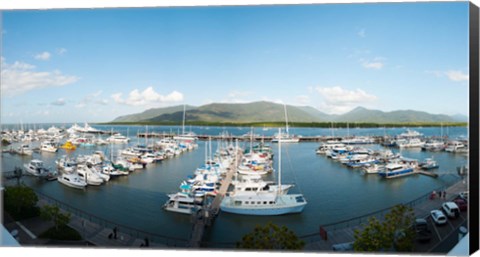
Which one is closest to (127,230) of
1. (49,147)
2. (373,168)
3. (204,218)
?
(204,218)

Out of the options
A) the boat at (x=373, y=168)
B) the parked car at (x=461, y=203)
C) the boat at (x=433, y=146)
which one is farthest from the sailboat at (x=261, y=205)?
the boat at (x=373, y=168)

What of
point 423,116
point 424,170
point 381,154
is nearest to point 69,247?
point 423,116

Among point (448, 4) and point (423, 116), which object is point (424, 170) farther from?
point (448, 4)

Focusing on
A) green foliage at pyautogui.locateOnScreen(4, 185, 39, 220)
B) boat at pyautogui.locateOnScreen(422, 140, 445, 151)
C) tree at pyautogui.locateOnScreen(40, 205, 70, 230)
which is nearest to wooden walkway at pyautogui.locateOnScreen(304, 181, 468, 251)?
boat at pyautogui.locateOnScreen(422, 140, 445, 151)

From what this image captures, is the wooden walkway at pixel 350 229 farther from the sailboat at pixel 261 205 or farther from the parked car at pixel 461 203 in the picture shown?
the sailboat at pixel 261 205

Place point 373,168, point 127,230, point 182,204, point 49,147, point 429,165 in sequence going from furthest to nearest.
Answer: point 49,147, point 373,168, point 429,165, point 182,204, point 127,230

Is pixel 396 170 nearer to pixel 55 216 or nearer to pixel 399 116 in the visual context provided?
pixel 399 116
